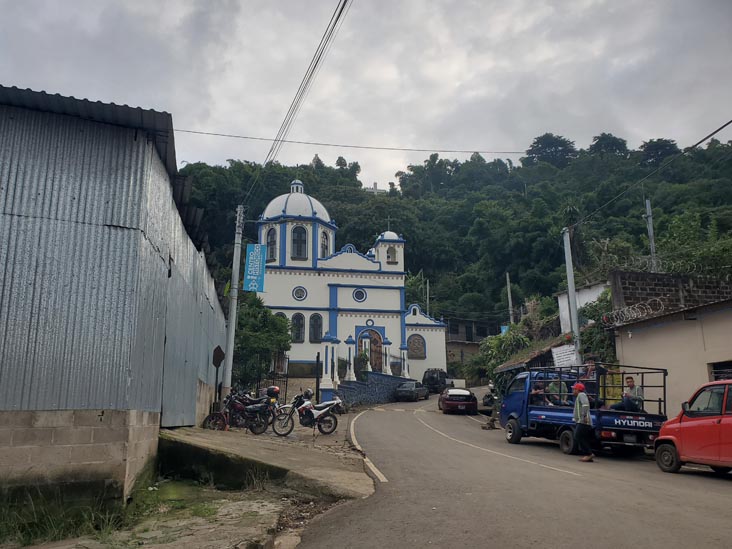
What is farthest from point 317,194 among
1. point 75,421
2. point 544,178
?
point 75,421

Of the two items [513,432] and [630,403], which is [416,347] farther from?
[630,403]

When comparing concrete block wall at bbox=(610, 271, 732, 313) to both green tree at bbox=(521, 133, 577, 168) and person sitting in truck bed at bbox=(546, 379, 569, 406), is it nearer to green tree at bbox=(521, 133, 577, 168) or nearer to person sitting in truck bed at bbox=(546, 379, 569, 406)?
person sitting in truck bed at bbox=(546, 379, 569, 406)

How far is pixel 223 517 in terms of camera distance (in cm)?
672

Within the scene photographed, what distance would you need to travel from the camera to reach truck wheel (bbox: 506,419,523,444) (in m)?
15.2

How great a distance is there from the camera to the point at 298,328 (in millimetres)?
41719

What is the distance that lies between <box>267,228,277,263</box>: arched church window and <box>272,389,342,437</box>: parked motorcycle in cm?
2630

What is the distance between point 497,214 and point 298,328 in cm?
3136

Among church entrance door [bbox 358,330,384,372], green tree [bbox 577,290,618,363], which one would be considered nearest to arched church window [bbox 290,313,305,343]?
church entrance door [bbox 358,330,384,372]

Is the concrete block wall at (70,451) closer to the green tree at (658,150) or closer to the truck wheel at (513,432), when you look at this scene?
the truck wheel at (513,432)

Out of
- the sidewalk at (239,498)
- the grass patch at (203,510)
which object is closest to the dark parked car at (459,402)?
the sidewalk at (239,498)

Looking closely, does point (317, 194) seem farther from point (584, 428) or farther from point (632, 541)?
point (632, 541)

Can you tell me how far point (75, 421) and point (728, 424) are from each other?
936 cm

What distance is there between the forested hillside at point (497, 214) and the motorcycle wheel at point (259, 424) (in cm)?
2766

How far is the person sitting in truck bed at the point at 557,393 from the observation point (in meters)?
14.4
